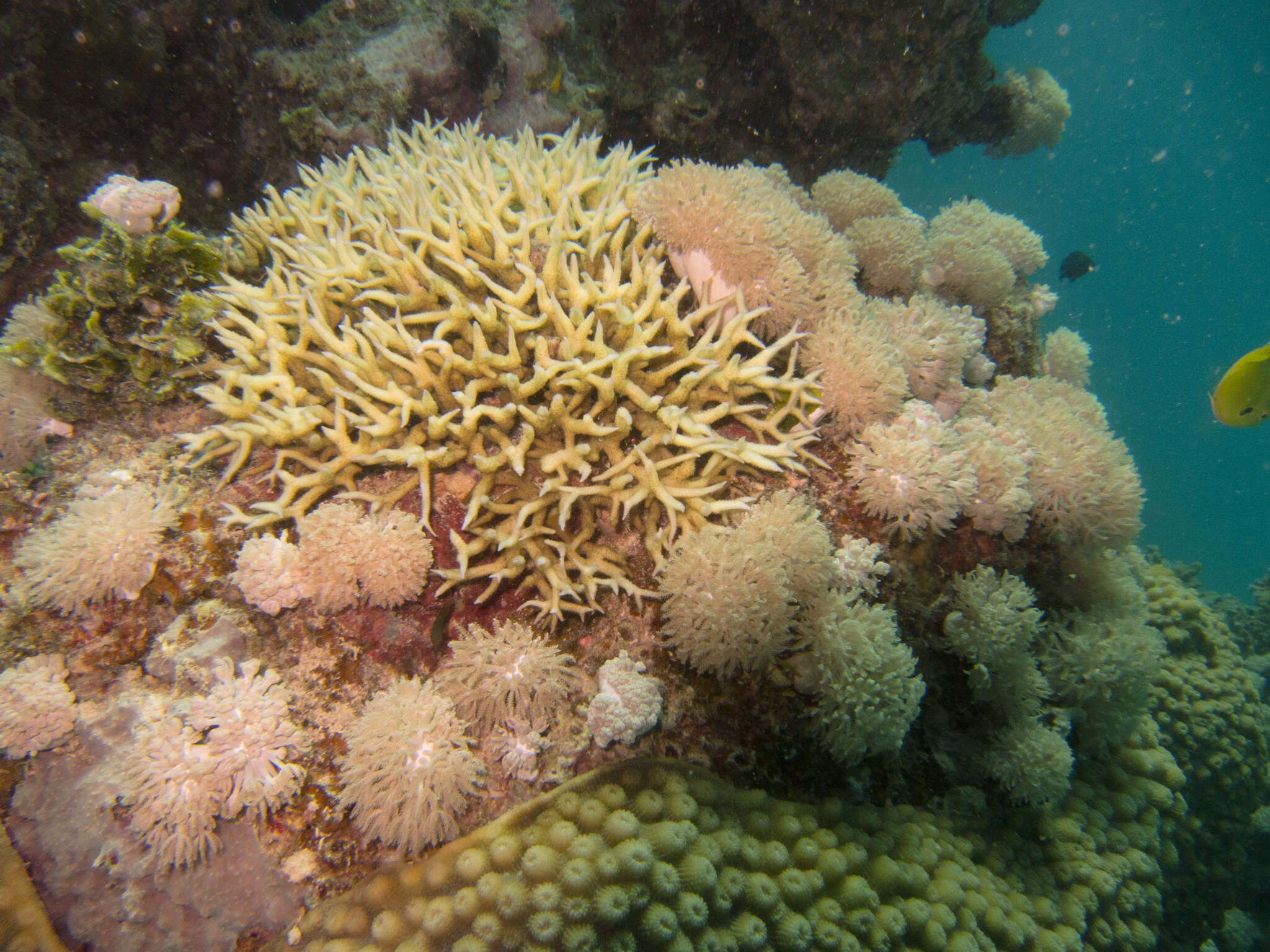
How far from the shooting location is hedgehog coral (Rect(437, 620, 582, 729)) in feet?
7.75

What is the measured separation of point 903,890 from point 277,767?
277 cm

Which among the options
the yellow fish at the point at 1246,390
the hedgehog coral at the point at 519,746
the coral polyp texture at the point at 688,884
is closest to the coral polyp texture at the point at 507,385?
the hedgehog coral at the point at 519,746

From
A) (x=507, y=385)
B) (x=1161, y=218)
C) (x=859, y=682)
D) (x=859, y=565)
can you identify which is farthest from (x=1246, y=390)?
(x=1161, y=218)

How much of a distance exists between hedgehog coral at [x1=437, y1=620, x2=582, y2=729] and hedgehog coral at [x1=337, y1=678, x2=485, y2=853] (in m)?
0.12

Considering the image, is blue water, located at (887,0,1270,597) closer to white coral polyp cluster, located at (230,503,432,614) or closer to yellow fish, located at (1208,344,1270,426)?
yellow fish, located at (1208,344,1270,426)

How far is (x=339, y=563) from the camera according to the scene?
2338mm

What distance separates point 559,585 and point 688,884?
4.11ft

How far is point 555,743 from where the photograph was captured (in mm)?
2439

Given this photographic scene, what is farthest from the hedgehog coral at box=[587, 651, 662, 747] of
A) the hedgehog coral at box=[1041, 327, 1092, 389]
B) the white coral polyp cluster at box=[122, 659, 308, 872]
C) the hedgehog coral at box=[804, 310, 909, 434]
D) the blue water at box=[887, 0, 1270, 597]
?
the blue water at box=[887, 0, 1270, 597]

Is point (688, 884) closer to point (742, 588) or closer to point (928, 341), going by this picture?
point (742, 588)

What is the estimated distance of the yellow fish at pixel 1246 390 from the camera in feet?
19.7

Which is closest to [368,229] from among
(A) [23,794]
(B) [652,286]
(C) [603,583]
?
(B) [652,286]

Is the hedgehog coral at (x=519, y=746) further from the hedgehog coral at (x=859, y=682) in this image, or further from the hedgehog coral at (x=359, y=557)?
the hedgehog coral at (x=859, y=682)

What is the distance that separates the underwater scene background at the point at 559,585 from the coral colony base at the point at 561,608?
0.8 inches
